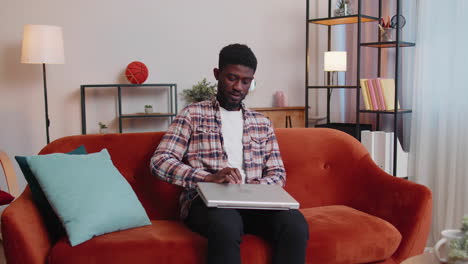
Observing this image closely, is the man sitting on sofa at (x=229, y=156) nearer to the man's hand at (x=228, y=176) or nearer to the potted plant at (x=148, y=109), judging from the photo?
the man's hand at (x=228, y=176)

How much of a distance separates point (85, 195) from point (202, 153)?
0.52 meters

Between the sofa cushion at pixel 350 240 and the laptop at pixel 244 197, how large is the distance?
0.27 meters

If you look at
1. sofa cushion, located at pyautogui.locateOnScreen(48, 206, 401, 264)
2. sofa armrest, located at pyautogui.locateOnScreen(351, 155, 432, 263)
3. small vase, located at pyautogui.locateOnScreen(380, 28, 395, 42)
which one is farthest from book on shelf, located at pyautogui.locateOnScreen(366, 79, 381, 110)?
sofa cushion, located at pyautogui.locateOnScreen(48, 206, 401, 264)

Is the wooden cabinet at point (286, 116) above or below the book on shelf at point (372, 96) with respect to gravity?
below

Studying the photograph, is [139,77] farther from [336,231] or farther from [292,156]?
[336,231]

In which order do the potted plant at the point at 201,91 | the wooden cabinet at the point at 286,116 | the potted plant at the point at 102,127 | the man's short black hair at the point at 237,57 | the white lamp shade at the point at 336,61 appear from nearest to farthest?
the man's short black hair at the point at 237,57 → the potted plant at the point at 102,127 → the white lamp shade at the point at 336,61 → the potted plant at the point at 201,91 → the wooden cabinet at the point at 286,116

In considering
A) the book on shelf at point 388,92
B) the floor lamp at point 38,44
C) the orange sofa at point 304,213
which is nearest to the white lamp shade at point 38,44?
the floor lamp at point 38,44

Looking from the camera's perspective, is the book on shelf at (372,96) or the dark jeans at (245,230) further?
the book on shelf at (372,96)

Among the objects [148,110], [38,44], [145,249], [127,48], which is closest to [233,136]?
[145,249]

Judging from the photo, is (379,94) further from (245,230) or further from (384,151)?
(245,230)

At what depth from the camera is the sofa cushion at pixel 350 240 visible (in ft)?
6.58

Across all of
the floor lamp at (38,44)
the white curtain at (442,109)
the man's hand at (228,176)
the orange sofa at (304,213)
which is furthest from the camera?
the floor lamp at (38,44)

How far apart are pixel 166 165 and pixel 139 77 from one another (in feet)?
6.97

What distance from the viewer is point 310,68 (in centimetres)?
491
